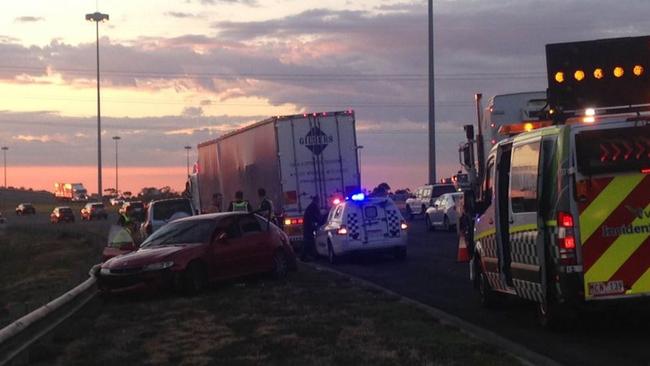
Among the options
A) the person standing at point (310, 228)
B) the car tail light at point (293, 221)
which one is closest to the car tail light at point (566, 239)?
the person standing at point (310, 228)

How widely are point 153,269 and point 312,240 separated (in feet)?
31.1

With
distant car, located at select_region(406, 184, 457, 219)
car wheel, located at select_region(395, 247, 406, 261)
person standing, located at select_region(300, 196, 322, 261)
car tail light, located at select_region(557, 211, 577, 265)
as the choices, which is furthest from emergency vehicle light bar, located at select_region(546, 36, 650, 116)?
distant car, located at select_region(406, 184, 457, 219)

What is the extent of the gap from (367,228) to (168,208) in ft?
23.7

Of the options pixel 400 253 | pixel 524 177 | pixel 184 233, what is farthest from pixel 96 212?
pixel 524 177

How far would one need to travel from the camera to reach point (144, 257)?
16453mm

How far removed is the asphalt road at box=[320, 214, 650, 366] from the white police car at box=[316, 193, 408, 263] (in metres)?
0.96

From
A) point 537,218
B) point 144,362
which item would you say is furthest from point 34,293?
point 537,218

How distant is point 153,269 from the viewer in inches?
635

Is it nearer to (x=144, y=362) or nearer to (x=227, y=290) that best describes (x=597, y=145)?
(x=144, y=362)

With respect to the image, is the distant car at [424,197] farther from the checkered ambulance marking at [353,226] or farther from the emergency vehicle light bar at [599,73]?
the emergency vehicle light bar at [599,73]

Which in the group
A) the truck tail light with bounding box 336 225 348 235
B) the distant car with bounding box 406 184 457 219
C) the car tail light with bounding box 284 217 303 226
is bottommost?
the truck tail light with bounding box 336 225 348 235

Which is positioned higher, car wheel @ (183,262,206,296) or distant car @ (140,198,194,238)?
distant car @ (140,198,194,238)

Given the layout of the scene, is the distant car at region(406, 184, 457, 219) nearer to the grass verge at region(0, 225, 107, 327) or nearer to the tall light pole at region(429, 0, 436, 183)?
the tall light pole at region(429, 0, 436, 183)

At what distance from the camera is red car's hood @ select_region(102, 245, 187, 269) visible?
1628cm
